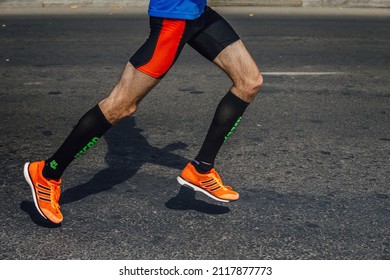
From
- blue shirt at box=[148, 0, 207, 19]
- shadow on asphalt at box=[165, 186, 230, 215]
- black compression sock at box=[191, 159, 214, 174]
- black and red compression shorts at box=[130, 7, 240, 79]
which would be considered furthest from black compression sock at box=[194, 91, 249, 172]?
blue shirt at box=[148, 0, 207, 19]

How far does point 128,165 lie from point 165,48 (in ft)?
4.55

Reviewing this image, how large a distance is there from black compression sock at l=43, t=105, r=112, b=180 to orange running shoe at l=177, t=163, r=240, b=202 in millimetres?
644

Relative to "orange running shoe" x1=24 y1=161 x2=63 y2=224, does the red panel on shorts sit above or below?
above

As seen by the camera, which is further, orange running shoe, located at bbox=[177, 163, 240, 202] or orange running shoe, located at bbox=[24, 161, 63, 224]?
orange running shoe, located at bbox=[177, 163, 240, 202]

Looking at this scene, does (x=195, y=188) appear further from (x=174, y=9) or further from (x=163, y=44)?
(x=174, y=9)

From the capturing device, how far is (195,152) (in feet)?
17.7

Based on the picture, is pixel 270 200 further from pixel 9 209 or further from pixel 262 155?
pixel 9 209

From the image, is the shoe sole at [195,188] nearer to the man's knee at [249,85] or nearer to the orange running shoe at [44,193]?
the man's knee at [249,85]

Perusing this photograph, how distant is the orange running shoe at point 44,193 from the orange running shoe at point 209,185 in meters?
0.78

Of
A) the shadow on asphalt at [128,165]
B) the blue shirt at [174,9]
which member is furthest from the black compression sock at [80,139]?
the blue shirt at [174,9]

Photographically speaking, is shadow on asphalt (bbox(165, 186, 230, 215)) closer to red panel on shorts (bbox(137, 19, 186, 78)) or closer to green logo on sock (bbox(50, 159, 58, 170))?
green logo on sock (bbox(50, 159, 58, 170))

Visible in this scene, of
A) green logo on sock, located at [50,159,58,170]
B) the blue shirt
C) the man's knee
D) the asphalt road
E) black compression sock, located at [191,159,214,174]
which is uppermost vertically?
the blue shirt

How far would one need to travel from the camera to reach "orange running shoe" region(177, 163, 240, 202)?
432cm

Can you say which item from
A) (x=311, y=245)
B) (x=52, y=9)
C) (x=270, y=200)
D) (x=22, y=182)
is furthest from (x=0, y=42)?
(x=311, y=245)
